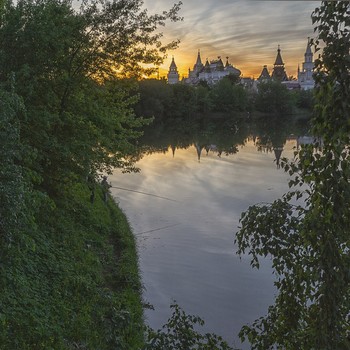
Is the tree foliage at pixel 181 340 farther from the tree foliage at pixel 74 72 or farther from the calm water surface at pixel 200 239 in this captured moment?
the tree foliage at pixel 74 72

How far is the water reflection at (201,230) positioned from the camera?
8.09m

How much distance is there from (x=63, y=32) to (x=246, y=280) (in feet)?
18.7

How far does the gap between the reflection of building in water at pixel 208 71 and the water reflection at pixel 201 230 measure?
79.9 meters

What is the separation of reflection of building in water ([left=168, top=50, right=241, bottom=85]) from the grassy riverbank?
308 feet

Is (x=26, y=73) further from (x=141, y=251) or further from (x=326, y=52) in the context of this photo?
(x=326, y=52)

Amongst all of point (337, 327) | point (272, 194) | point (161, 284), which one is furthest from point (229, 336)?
point (272, 194)

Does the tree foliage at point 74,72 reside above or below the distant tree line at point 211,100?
below

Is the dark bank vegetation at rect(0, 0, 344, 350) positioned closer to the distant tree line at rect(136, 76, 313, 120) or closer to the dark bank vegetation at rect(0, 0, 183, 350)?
the dark bank vegetation at rect(0, 0, 183, 350)

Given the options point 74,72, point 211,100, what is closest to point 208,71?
point 211,100

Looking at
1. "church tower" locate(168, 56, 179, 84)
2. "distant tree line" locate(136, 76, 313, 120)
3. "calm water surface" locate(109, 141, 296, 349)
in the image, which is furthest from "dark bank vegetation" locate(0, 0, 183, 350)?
"church tower" locate(168, 56, 179, 84)

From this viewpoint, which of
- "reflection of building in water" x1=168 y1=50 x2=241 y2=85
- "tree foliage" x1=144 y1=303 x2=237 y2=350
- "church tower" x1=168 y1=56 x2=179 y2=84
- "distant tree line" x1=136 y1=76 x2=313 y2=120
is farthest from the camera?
"church tower" x1=168 y1=56 x2=179 y2=84

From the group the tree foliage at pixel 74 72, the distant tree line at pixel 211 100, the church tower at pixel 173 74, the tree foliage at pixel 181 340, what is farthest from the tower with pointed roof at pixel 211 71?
the tree foliage at pixel 181 340

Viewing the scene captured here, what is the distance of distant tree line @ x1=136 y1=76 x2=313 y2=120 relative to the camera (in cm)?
5529

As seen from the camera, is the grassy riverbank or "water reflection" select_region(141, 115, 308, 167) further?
"water reflection" select_region(141, 115, 308, 167)
